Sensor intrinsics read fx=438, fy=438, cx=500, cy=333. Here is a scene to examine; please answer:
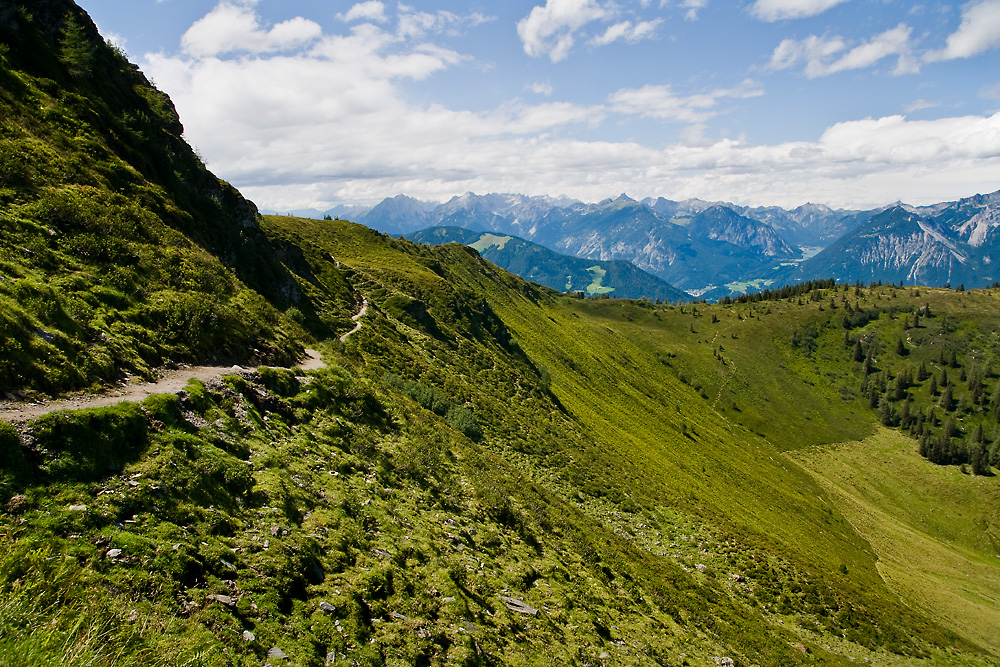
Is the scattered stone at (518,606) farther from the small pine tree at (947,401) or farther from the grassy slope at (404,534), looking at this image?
the small pine tree at (947,401)

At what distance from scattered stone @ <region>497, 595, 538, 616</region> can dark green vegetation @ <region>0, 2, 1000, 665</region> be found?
0.14m

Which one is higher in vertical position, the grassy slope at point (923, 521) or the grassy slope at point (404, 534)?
the grassy slope at point (404, 534)

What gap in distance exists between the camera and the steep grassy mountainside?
13.8 m

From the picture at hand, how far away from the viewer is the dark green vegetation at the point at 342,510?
8625 millimetres

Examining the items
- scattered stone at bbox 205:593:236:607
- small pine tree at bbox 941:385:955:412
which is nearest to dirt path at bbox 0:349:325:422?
scattered stone at bbox 205:593:236:607

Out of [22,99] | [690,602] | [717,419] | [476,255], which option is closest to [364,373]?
[22,99]

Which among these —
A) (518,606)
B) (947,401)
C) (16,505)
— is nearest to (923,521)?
(947,401)

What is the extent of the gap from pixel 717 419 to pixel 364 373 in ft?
401

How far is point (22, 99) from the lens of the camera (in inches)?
925

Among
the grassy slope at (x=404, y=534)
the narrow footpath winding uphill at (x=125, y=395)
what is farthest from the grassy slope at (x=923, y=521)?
the narrow footpath winding uphill at (x=125, y=395)

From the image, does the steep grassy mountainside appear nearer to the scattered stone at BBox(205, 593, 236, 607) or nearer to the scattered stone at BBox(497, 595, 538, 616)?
the scattered stone at BBox(205, 593, 236, 607)

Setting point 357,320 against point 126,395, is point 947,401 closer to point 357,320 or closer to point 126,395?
point 357,320

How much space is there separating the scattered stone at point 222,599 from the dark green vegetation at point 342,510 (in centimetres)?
8

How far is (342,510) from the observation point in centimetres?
1514
